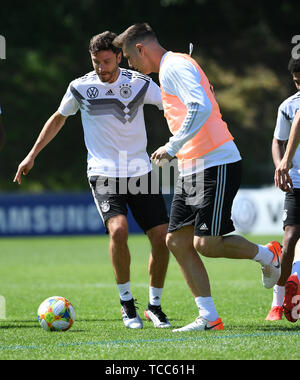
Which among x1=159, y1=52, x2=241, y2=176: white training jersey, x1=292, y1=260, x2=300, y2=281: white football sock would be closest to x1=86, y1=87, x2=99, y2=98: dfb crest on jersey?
x1=159, y1=52, x2=241, y2=176: white training jersey

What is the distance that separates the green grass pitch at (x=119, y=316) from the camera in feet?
17.6

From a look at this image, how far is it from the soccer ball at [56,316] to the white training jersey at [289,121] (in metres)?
2.39

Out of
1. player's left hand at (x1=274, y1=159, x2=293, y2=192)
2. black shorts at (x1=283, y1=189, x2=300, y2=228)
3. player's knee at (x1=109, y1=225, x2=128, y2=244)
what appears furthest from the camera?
black shorts at (x1=283, y1=189, x2=300, y2=228)

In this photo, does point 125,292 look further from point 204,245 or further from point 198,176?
point 198,176

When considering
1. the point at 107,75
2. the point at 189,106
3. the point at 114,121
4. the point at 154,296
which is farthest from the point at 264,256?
the point at 107,75

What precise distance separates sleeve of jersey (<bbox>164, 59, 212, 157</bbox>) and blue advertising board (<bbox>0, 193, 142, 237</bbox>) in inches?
644

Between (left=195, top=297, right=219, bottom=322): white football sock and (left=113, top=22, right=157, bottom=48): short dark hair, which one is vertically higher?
(left=113, top=22, right=157, bottom=48): short dark hair

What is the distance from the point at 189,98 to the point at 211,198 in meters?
0.81

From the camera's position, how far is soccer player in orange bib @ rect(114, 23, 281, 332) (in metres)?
6.24

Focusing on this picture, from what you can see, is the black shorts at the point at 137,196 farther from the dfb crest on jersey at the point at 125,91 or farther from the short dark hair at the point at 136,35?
the short dark hair at the point at 136,35

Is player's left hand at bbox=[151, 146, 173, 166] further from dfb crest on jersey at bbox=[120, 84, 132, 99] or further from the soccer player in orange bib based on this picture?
dfb crest on jersey at bbox=[120, 84, 132, 99]

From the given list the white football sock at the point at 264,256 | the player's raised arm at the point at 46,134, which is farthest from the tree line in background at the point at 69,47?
the white football sock at the point at 264,256

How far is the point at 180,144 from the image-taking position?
602cm
